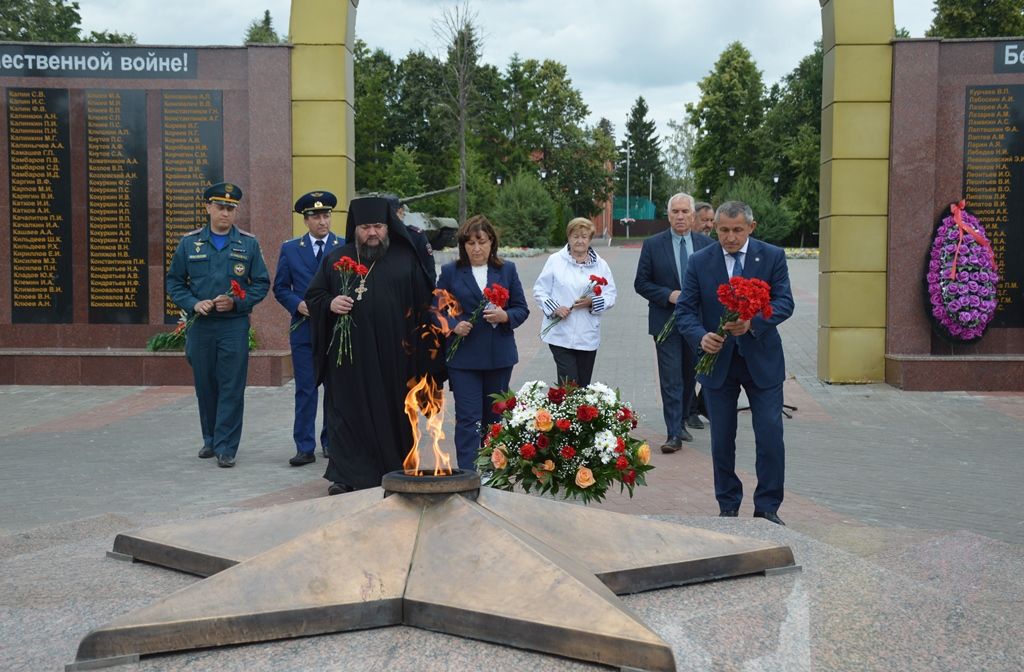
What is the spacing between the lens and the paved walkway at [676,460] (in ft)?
22.0

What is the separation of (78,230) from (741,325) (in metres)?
9.71

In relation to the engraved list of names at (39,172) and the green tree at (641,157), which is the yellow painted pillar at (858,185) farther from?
the green tree at (641,157)

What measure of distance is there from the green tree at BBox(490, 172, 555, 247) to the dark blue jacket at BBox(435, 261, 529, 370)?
141 feet

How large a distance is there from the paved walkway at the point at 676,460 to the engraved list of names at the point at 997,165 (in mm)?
1853

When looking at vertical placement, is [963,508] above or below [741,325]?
below

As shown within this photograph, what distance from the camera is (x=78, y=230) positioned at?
1286 centimetres

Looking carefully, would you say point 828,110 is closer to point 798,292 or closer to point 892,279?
point 892,279

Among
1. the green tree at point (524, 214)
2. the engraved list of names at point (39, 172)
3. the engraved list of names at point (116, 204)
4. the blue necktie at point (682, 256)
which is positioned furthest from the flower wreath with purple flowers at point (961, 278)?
the green tree at point (524, 214)

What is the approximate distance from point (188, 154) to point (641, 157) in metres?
115

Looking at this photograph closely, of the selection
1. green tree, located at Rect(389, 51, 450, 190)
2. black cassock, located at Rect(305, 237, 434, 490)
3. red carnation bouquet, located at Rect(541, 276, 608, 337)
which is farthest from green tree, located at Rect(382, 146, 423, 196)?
black cassock, located at Rect(305, 237, 434, 490)

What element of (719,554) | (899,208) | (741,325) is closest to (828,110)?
(899,208)

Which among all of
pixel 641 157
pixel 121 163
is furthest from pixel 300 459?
pixel 641 157

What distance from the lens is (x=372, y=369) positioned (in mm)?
6930

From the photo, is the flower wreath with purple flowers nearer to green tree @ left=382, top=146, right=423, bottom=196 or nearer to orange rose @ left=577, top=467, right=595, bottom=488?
orange rose @ left=577, top=467, right=595, bottom=488
